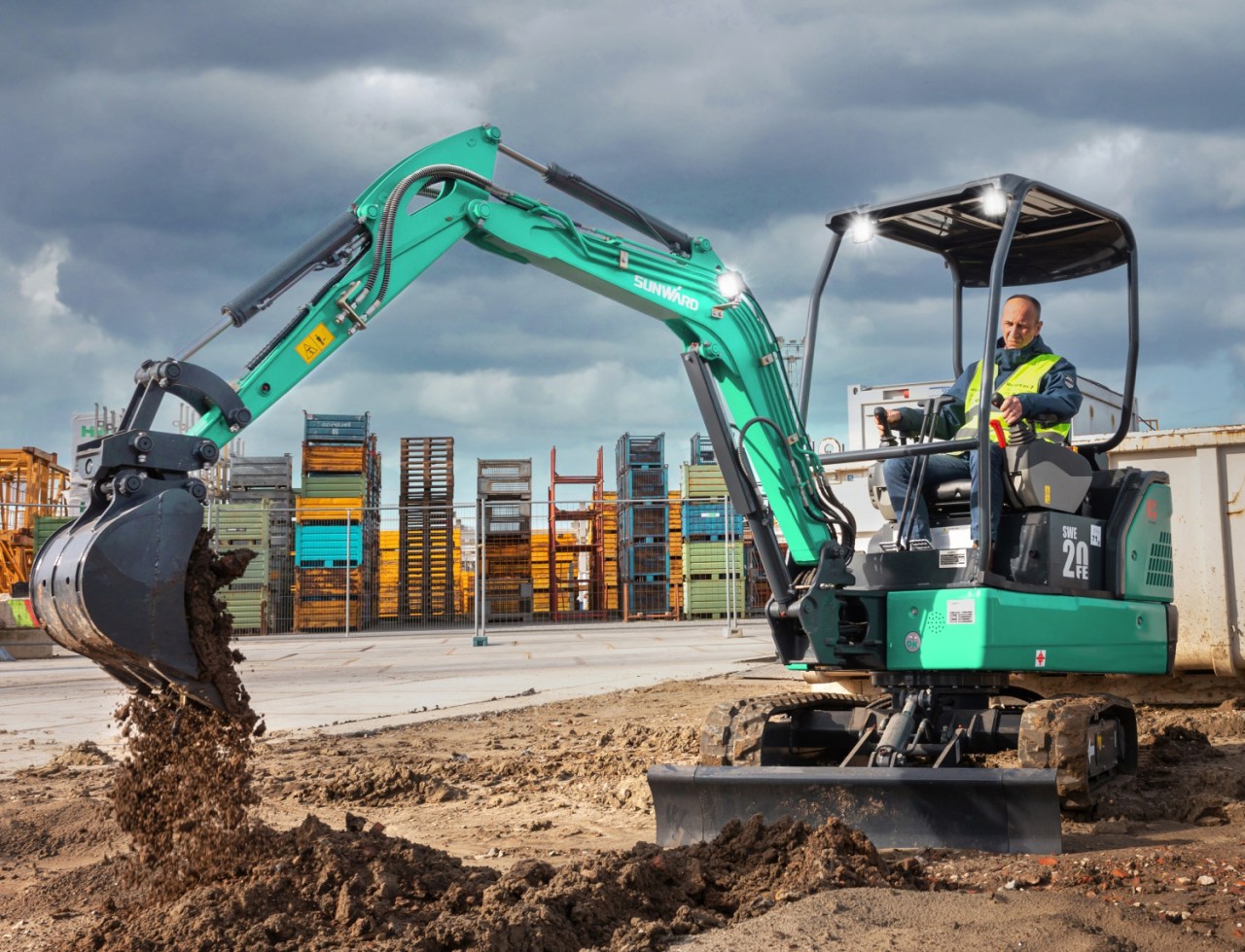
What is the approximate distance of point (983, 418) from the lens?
5.66 m

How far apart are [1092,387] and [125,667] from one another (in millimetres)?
11654

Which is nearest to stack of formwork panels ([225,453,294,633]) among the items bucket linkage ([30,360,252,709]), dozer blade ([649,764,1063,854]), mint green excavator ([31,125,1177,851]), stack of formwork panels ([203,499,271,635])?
stack of formwork panels ([203,499,271,635])

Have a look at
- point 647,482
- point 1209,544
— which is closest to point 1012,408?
point 1209,544

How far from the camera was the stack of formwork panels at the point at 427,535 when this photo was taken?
27.5 metres

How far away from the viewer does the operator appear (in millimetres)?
5953

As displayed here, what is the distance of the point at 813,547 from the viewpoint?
20.6 ft

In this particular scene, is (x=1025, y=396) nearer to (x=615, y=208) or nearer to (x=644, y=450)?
(x=615, y=208)

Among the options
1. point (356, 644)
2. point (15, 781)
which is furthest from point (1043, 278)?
point (356, 644)

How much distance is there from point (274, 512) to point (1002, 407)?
23520 mm

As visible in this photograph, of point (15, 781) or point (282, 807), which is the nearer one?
point (282, 807)

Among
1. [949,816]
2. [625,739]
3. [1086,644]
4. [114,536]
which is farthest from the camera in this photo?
[625,739]

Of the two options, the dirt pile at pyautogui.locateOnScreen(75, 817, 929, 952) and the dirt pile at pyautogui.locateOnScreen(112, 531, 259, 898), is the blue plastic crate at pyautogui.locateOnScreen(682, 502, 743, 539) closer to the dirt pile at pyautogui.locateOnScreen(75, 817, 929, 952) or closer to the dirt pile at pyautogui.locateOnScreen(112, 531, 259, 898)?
the dirt pile at pyautogui.locateOnScreen(75, 817, 929, 952)

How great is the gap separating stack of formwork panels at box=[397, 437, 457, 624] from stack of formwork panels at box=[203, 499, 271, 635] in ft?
9.95

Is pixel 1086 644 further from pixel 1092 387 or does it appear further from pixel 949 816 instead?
pixel 1092 387
